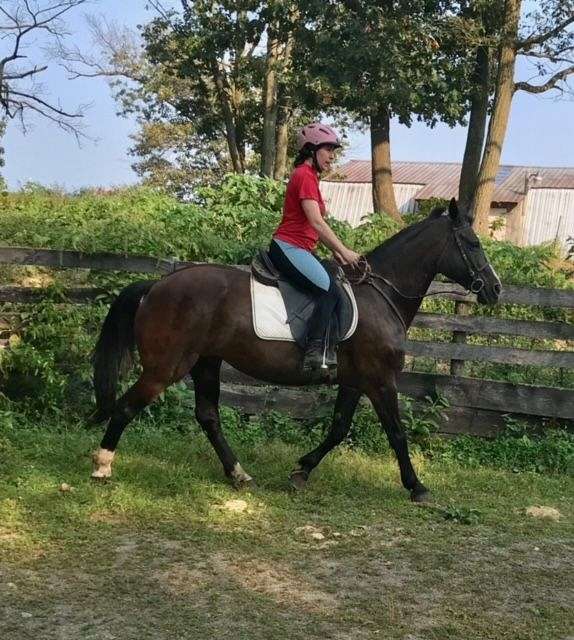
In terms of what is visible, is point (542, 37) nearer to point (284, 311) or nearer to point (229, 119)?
point (229, 119)

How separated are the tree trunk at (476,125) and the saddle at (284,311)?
48.8 ft

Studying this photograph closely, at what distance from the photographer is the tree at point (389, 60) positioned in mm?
18453

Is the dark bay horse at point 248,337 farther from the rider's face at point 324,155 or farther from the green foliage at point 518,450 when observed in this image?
the green foliage at point 518,450

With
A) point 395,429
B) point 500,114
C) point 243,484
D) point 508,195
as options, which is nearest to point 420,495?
point 395,429

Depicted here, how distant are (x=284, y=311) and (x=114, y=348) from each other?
140 cm

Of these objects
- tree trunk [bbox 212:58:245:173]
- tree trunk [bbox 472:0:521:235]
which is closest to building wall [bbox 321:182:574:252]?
tree trunk [bbox 212:58:245:173]

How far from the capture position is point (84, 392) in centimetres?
752

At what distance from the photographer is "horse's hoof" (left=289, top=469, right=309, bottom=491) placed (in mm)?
6046

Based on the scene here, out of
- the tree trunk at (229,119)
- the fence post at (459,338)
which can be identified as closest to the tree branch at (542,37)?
the tree trunk at (229,119)

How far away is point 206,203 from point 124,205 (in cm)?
184

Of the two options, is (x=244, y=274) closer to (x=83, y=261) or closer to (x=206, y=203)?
(x=83, y=261)

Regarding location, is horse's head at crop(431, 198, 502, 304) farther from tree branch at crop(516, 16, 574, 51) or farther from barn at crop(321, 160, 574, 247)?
barn at crop(321, 160, 574, 247)

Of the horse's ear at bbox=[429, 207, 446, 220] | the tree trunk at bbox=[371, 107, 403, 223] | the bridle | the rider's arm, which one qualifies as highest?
the tree trunk at bbox=[371, 107, 403, 223]

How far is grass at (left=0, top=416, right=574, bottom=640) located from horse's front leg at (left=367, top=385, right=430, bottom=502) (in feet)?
0.58
